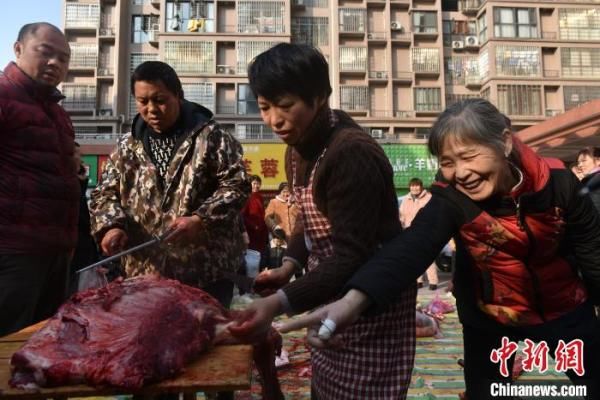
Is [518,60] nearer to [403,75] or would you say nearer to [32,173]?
[403,75]

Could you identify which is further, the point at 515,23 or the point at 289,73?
the point at 515,23

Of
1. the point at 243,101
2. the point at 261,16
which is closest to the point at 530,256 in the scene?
the point at 243,101

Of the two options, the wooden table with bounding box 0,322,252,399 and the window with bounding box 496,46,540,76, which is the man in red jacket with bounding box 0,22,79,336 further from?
the window with bounding box 496,46,540,76

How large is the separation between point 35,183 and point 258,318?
1.97 metres

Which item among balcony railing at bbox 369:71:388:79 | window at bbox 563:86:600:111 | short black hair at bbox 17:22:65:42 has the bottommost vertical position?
short black hair at bbox 17:22:65:42

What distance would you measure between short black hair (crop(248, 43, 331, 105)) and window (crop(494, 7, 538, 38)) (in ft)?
108

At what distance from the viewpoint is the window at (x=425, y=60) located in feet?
102

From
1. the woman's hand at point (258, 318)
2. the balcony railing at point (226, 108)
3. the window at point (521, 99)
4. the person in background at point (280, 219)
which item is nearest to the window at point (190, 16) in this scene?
the balcony railing at point (226, 108)

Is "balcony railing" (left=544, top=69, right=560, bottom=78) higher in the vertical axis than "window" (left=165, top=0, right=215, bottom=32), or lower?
lower

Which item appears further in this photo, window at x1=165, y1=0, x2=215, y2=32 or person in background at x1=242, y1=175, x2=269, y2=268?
window at x1=165, y1=0, x2=215, y2=32

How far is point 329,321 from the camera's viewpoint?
1.15m

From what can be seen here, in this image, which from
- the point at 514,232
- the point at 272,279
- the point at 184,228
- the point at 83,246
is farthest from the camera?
the point at 83,246

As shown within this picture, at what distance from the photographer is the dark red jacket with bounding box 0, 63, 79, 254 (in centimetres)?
241

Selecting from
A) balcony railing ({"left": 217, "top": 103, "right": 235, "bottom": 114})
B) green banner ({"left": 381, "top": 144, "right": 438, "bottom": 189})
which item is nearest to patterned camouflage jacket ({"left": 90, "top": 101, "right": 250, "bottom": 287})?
green banner ({"left": 381, "top": 144, "right": 438, "bottom": 189})
